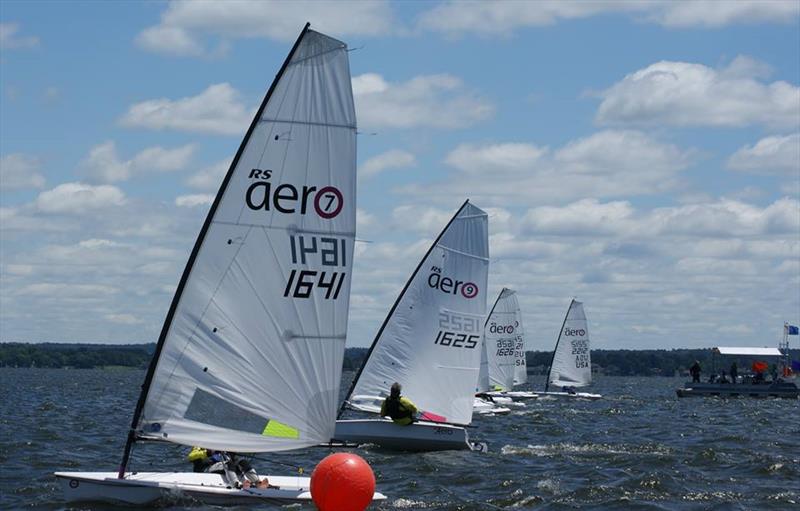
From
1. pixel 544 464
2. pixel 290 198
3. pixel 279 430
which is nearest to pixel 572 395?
pixel 544 464

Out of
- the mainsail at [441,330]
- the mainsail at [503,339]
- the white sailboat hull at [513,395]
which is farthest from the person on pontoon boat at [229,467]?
the white sailboat hull at [513,395]

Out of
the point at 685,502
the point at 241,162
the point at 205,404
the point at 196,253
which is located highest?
the point at 241,162

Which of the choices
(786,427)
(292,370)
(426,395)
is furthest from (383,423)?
(786,427)

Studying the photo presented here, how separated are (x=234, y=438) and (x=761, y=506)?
9011 mm

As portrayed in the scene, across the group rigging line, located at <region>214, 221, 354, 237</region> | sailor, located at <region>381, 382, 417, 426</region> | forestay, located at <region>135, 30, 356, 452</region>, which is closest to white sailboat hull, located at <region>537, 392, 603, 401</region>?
sailor, located at <region>381, 382, 417, 426</region>

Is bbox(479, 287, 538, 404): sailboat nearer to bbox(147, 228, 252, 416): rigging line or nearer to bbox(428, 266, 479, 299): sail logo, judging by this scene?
bbox(428, 266, 479, 299): sail logo

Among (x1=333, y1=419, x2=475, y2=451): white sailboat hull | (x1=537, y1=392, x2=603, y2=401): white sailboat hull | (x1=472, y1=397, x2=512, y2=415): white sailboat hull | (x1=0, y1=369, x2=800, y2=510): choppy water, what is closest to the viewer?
(x1=0, y1=369, x2=800, y2=510): choppy water

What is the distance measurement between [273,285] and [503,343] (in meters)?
41.4

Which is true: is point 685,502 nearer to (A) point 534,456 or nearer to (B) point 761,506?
(B) point 761,506

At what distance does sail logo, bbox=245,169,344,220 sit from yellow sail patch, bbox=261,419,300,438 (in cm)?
295

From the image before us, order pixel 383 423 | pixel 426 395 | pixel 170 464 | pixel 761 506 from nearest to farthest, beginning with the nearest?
pixel 761 506 → pixel 170 464 → pixel 383 423 → pixel 426 395

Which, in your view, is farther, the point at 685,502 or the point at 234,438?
the point at 685,502

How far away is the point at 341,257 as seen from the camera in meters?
17.2

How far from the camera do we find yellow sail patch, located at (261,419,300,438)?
17.0 m
